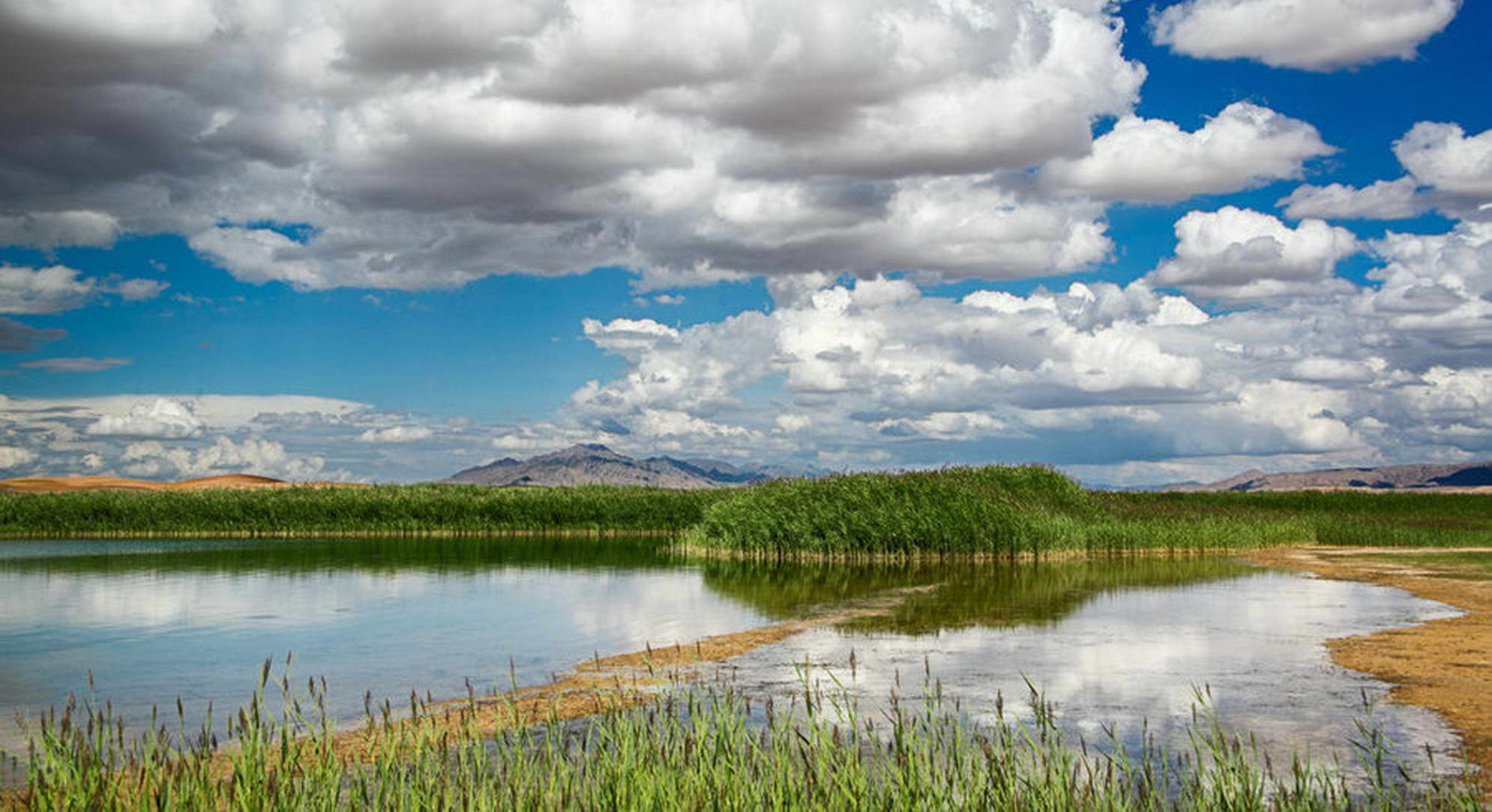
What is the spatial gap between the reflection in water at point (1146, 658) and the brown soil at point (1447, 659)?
0.37 meters

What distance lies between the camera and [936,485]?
138 ft

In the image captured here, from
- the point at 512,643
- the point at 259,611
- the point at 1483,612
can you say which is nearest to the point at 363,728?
the point at 512,643

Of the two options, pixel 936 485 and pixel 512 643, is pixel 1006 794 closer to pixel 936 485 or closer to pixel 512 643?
pixel 512 643

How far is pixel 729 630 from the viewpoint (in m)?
23.3

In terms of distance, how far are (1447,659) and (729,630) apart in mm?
12716

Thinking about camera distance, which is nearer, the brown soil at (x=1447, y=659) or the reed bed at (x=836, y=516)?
the brown soil at (x=1447, y=659)

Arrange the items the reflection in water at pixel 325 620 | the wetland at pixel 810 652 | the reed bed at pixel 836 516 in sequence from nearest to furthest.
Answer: the wetland at pixel 810 652 < the reflection in water at pixel 325 620 < the reed bed at pixel 836 516

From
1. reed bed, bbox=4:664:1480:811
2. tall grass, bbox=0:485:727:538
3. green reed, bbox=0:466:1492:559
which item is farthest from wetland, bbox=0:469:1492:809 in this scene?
tall grass, bbox=0:485:727:538

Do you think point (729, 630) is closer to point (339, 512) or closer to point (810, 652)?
point (810, 652)

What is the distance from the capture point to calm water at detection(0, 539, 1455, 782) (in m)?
15.8

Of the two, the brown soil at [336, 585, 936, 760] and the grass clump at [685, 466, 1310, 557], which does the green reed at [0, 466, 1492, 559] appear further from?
the brown soil at [336, 585, 936, 760]

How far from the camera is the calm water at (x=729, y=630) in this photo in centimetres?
1582

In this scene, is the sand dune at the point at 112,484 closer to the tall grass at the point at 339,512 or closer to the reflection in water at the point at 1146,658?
the tall grass at the point at 339,512

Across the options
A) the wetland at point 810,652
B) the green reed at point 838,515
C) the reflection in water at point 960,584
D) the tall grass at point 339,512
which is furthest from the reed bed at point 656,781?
the tall grass at point 339,512
